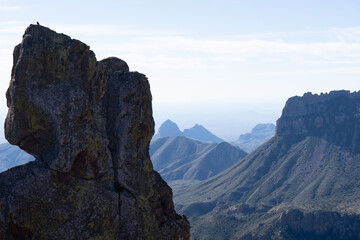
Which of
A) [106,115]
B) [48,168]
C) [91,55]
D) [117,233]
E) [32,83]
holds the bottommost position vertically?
[117,233]

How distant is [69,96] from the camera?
29.9 m

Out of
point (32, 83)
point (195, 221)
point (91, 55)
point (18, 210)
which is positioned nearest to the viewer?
point (18, 210)

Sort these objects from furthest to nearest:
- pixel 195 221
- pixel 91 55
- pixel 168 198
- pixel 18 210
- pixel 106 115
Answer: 1. pixel 195 221
2. pixel 168 198
3. pixel 106 115
4. pixel 91 55
5. pixel 18 210

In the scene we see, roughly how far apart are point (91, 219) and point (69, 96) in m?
9.23

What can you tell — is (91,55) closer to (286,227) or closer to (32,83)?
(32,83)

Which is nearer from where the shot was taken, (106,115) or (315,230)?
(106,115)

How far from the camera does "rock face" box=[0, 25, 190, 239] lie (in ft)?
94.1

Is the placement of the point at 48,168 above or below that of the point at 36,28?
below

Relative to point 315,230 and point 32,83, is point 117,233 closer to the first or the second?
point 32,83

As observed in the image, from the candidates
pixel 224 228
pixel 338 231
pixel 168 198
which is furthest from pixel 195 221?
pixel 168 198

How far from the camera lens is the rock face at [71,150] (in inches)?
1129

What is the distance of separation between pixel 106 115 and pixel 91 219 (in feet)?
30.6

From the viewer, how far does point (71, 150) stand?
97.7 feet

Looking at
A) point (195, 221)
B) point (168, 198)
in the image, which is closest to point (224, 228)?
point (195, 221)
